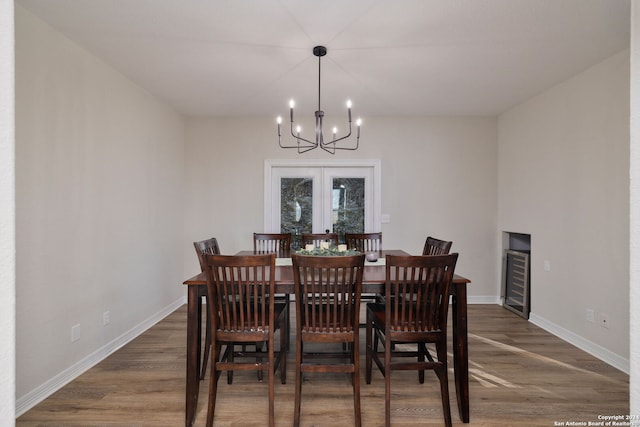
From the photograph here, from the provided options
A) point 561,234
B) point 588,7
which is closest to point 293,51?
point 588,7

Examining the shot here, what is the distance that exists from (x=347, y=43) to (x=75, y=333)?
121 inches

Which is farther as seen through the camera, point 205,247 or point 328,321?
point 205,247

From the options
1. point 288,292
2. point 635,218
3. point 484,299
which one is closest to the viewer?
point 635,218

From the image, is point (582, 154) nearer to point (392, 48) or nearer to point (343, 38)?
point (392, 48)

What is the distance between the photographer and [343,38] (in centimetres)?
252

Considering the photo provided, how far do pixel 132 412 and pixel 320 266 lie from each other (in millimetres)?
1556

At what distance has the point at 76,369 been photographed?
256 centimetres

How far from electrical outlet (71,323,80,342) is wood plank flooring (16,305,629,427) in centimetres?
29

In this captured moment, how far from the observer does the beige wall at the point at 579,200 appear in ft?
9.05

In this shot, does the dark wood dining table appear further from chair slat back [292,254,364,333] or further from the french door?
the french door

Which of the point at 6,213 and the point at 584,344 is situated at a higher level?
the point at 6,213

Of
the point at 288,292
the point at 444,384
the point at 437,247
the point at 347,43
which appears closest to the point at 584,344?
the point at 437,247

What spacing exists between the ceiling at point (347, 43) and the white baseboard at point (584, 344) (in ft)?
8.16

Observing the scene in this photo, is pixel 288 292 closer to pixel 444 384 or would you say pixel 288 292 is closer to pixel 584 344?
pixel 444 384
